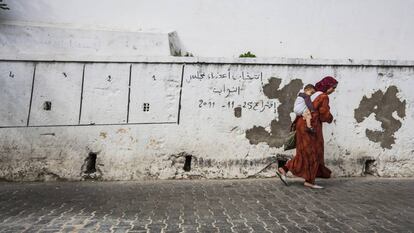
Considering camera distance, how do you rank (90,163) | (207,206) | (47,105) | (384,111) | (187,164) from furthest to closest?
(384,111), (187,164), (90,163), (47,105), (207,206)

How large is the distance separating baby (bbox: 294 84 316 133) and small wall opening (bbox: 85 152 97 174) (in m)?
3.23

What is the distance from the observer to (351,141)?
6.66 meters

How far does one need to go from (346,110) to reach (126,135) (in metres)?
3.65

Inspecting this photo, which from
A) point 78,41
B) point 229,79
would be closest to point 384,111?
point 229,79

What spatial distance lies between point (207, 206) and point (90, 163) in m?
2.49

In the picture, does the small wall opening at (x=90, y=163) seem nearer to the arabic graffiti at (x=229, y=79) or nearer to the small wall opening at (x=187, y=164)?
the small wall opening at (x=187, y=164)

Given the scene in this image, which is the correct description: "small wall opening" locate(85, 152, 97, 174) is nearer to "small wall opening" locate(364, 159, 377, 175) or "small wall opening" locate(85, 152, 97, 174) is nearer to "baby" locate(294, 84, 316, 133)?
"baby" locate(294, 84, 316, 133)

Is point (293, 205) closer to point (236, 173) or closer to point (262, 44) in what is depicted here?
point (236, 173)

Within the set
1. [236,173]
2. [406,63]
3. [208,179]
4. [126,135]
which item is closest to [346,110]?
[406,63]

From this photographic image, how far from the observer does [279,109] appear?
21.4 feet

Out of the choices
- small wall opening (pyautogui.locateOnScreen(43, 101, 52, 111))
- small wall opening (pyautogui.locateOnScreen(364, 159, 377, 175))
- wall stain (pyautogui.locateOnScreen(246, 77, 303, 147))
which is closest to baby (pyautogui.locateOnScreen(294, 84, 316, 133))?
wall stain (pyautogui.locateOnScreen(246, 77, 303, 147))

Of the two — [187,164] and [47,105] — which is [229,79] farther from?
[47,105]

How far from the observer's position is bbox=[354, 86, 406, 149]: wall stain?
21.9ft

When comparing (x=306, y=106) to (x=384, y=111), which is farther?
(x=384, y=111)
